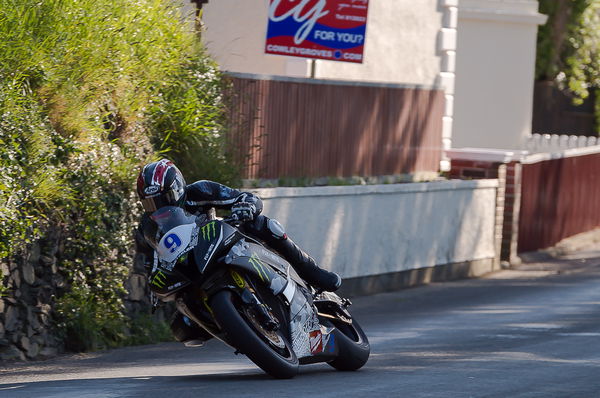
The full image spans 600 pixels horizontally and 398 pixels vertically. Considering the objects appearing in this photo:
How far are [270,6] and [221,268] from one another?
917 cm

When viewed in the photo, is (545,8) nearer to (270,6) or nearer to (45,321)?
(270,6)

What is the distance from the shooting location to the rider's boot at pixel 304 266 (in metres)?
8.62

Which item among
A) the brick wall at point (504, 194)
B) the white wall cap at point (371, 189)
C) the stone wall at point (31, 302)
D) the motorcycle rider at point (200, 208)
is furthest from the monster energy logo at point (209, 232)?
the brick wall at point (504, 194)

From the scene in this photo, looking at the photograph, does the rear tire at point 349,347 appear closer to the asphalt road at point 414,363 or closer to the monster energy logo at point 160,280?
the asphalt road at point 414,363

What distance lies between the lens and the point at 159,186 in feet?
26.3

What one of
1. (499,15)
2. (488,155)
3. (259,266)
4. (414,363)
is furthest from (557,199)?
(259,266)

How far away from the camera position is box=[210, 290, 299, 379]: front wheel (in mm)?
7750

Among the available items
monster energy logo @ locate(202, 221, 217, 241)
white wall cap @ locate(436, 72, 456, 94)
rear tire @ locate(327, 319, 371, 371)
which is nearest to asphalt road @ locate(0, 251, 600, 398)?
rear tire @ locate(327, 319, 371, 371)

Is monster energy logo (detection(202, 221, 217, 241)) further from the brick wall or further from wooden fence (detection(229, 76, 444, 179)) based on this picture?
the brick wall

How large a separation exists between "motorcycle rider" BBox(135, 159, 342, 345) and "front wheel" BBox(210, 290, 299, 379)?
64 cm

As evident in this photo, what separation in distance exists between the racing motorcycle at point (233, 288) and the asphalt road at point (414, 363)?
0.28 meters

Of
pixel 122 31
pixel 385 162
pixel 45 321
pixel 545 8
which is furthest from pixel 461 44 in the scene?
pixel 45 321

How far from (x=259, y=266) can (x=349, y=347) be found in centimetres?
124

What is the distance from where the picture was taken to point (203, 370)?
9461mm
